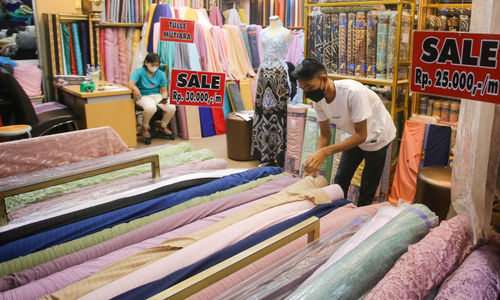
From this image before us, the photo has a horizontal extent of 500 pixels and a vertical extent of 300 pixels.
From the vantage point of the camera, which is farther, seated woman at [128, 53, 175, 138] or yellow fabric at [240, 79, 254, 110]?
yellow fabric at [240, 79, 254, 110]

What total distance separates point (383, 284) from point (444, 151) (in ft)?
8.84

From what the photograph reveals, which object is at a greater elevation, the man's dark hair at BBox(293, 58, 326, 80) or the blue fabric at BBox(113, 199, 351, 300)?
the man's dark hair at BBox(293, 58, 326, 80)

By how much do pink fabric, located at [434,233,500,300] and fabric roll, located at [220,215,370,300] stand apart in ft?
1.24

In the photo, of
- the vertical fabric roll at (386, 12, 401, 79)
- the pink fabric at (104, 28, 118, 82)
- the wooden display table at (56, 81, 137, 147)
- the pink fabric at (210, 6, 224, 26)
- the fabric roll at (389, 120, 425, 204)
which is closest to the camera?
the vertical fabric roll at (386, 12, 401, 79)

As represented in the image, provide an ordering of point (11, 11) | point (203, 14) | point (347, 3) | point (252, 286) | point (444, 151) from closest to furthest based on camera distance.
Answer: point (252, 286), point (444, 151), point (347, 3), point (11, 11), point (203, 14)

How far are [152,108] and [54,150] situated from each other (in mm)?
3298

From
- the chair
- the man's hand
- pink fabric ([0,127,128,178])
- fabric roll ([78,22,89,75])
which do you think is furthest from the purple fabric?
the man's hand

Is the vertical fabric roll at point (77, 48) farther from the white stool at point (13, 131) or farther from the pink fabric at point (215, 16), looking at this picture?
the pink fabric at point (215, 16)

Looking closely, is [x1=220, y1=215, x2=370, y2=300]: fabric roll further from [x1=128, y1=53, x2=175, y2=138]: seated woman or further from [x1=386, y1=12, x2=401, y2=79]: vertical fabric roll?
[x1=128, y1=53, x2=175, y2=138]: seated woman

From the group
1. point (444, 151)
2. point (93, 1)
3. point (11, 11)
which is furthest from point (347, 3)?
point (11, 11)

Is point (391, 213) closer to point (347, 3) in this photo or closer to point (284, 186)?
point (284, 186)

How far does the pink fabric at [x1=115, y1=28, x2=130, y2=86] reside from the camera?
19.9 feet

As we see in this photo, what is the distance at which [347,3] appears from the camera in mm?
3602

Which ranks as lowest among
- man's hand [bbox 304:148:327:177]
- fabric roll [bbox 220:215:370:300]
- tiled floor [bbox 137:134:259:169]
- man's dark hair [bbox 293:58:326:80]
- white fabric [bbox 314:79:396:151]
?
tiled floor [bbox 137:134:259:169]
